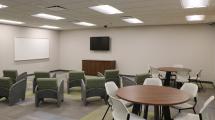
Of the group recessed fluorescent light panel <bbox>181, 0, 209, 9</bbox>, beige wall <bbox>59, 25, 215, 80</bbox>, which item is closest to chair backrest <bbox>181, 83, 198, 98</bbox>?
recessed fluorescent light panel <bbox>181, 0, 209, 9</bbox>

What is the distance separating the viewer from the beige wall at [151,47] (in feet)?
26.8

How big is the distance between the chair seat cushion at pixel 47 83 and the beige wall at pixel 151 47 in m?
5.53

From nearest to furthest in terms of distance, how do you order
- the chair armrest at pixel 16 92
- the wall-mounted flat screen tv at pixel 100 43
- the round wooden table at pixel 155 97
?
the round wooden table at pixel 155 97
the chair armrest at pixel 16 92
the wall-mounted flat screen tv at pixel 100 43

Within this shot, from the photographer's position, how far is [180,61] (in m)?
8.61

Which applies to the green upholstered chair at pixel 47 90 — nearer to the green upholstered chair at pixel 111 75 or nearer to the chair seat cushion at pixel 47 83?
the chair seat cushion at pixel 47 83

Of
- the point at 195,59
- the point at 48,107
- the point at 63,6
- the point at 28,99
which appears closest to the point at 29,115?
the point at 48,107

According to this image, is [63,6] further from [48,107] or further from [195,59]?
[195,59]

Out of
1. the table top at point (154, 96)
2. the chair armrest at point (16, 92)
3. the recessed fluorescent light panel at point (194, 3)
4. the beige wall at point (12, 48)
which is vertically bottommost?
the chair armrest at point (16, 92)

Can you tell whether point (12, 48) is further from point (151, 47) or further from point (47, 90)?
point (151, 47)

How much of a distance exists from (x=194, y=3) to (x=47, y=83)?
4175 mm

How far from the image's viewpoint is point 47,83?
192 inches

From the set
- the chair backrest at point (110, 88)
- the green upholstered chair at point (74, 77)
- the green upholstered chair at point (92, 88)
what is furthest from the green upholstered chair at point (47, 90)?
the chair backrest at point (110, 88)

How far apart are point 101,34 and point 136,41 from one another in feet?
6.88

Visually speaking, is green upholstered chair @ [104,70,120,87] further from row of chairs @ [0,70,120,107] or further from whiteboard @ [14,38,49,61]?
whiteboard @ [14,38,49,61]
